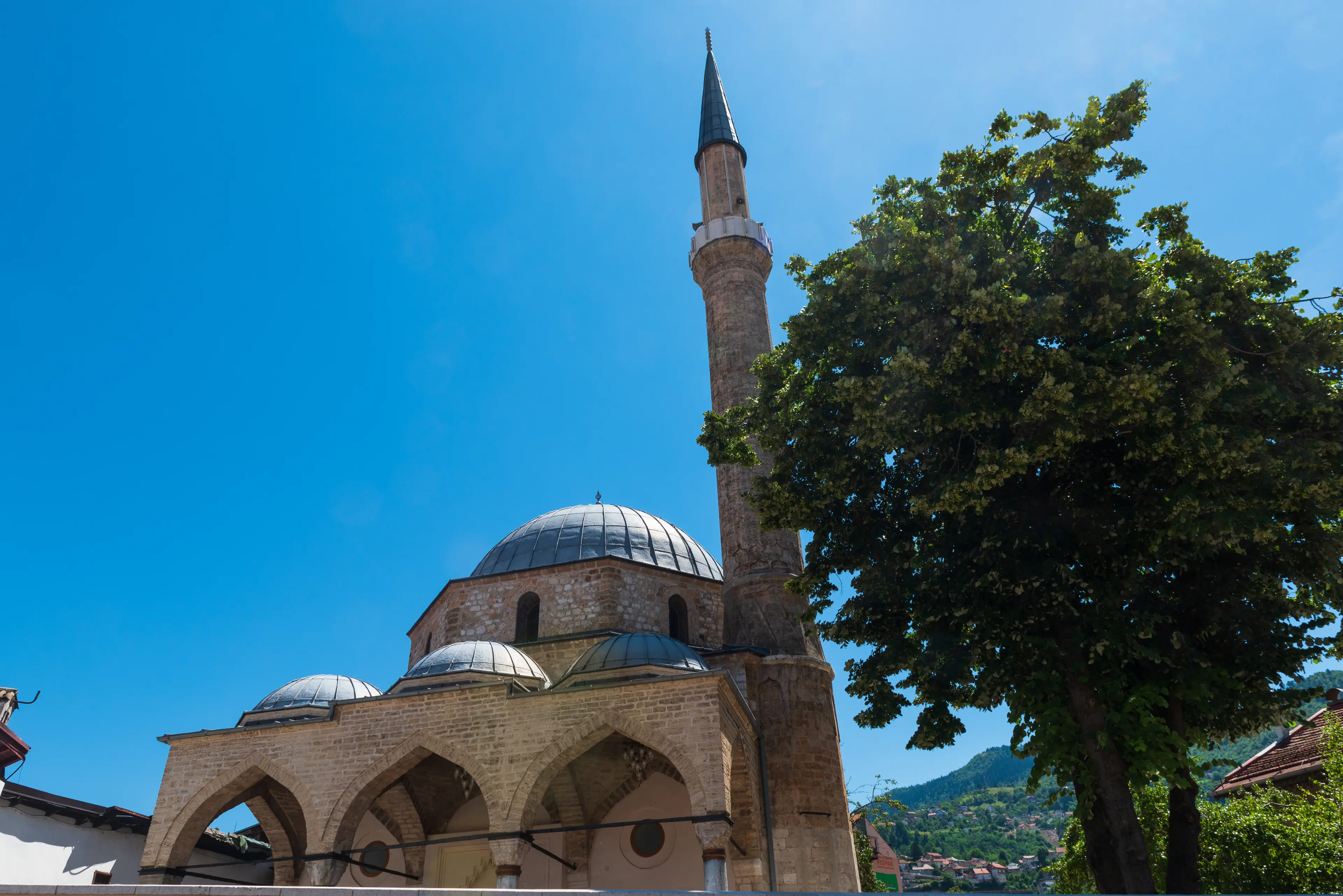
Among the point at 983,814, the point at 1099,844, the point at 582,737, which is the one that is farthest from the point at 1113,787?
the point at 983,814

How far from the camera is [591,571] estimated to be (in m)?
14.7

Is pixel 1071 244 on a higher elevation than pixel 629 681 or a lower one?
higher

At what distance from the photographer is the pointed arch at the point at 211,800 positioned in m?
10.9

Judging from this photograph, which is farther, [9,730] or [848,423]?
[9,730]

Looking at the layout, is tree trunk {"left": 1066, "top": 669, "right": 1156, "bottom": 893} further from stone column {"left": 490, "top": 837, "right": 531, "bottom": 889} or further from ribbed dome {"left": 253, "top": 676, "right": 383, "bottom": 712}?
ribbed dome {"left": 253, "top": 676, "right": 383, "bottom": 712}

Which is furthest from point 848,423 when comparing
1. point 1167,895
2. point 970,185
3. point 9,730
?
point 9,730

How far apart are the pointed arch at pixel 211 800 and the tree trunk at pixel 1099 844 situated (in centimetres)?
868

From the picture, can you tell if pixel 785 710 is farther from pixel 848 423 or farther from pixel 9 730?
pixel 9 730

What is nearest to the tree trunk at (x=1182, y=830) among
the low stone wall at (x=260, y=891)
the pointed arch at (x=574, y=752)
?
the low stone wall at (x=260, y=891)

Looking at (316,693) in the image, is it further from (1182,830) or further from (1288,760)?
(1288,760)

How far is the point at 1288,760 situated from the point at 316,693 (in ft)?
54.9

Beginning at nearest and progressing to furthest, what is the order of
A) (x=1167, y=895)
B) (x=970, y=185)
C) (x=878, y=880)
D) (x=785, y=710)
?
(x=1167, y=895)
(x=970, y=185)
(x=785, y=710)
(x=878, y=880)

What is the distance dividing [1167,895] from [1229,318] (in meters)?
4.92

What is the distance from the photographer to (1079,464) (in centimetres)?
820
